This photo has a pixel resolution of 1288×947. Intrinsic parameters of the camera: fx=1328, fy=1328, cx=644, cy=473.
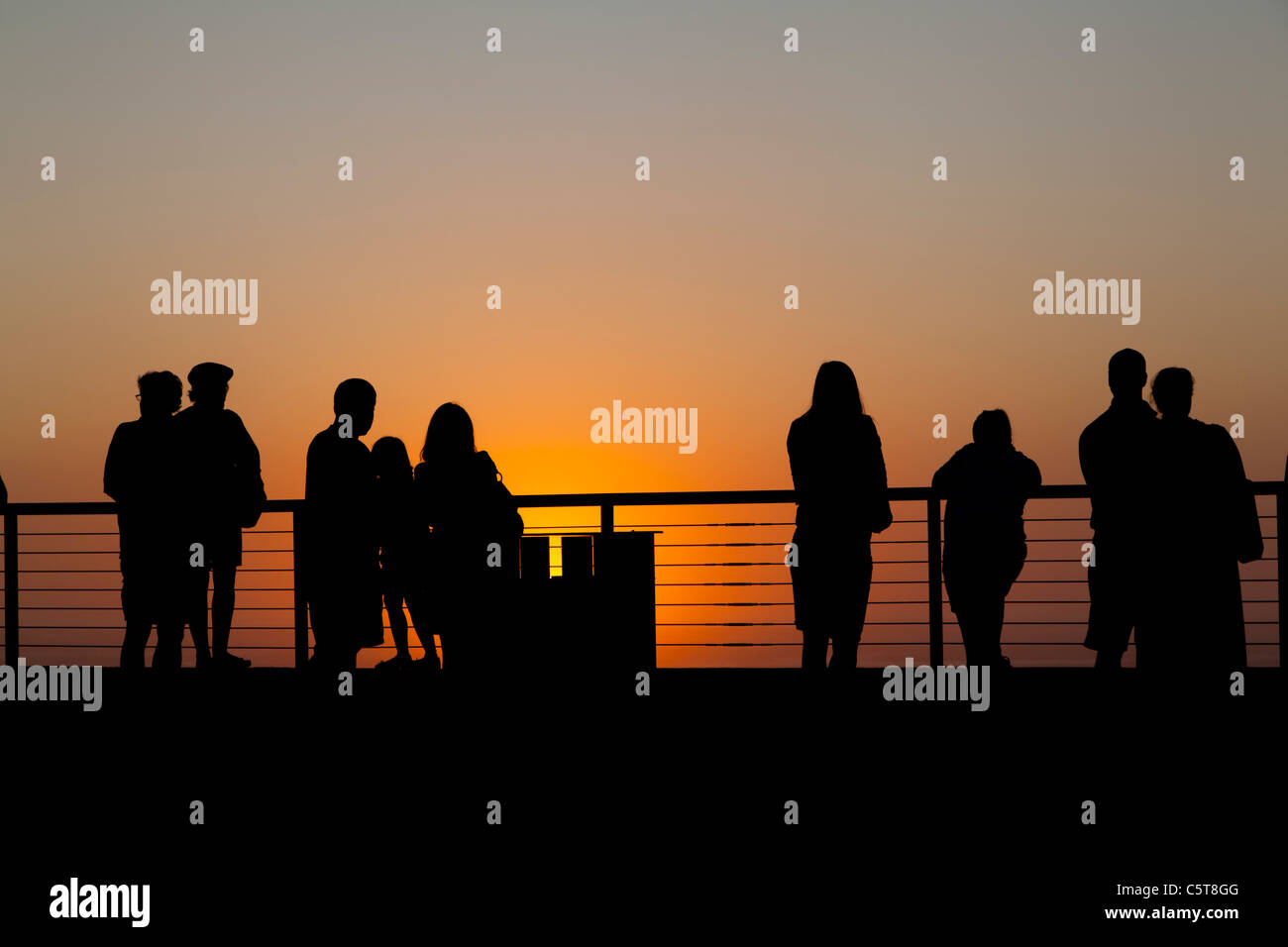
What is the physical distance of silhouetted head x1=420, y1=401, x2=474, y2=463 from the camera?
16.7ft

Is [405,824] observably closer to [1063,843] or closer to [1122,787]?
A: [1063,843]

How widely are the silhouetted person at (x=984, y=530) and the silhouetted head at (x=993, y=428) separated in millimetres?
51

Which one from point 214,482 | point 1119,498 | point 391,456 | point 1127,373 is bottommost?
point 1119,498

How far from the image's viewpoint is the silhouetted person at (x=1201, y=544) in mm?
4230

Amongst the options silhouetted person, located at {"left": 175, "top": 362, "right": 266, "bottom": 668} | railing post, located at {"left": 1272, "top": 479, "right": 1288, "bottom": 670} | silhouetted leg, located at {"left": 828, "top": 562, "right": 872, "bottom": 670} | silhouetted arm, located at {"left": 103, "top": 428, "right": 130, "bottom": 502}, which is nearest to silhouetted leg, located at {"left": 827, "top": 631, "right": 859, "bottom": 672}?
Answer: silhouetted leg, located at {"left": 828, "top": 562, "right": 872, "bottom": 670}

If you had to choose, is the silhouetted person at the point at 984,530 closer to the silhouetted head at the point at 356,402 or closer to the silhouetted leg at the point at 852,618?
the silhouetted leg at the point at 852,618

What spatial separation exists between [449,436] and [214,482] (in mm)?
1416

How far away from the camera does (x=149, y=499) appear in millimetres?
5828

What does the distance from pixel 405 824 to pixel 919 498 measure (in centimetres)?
309

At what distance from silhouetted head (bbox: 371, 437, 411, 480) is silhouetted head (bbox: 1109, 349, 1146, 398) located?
3.07m

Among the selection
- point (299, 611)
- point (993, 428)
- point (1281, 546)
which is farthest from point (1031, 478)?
point (299, 611)

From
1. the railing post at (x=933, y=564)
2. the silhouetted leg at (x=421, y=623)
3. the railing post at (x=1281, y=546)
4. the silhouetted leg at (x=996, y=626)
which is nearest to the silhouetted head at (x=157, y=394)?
the silhouetted leg at (x=421, y=623)

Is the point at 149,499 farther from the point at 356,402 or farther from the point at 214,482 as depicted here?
the point at 356,402

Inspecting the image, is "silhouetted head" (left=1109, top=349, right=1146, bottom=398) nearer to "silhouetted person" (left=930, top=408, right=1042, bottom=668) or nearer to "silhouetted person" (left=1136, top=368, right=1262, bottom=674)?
"silhouetted person" (left=1136, top=368, right=1262, bottom=674)
